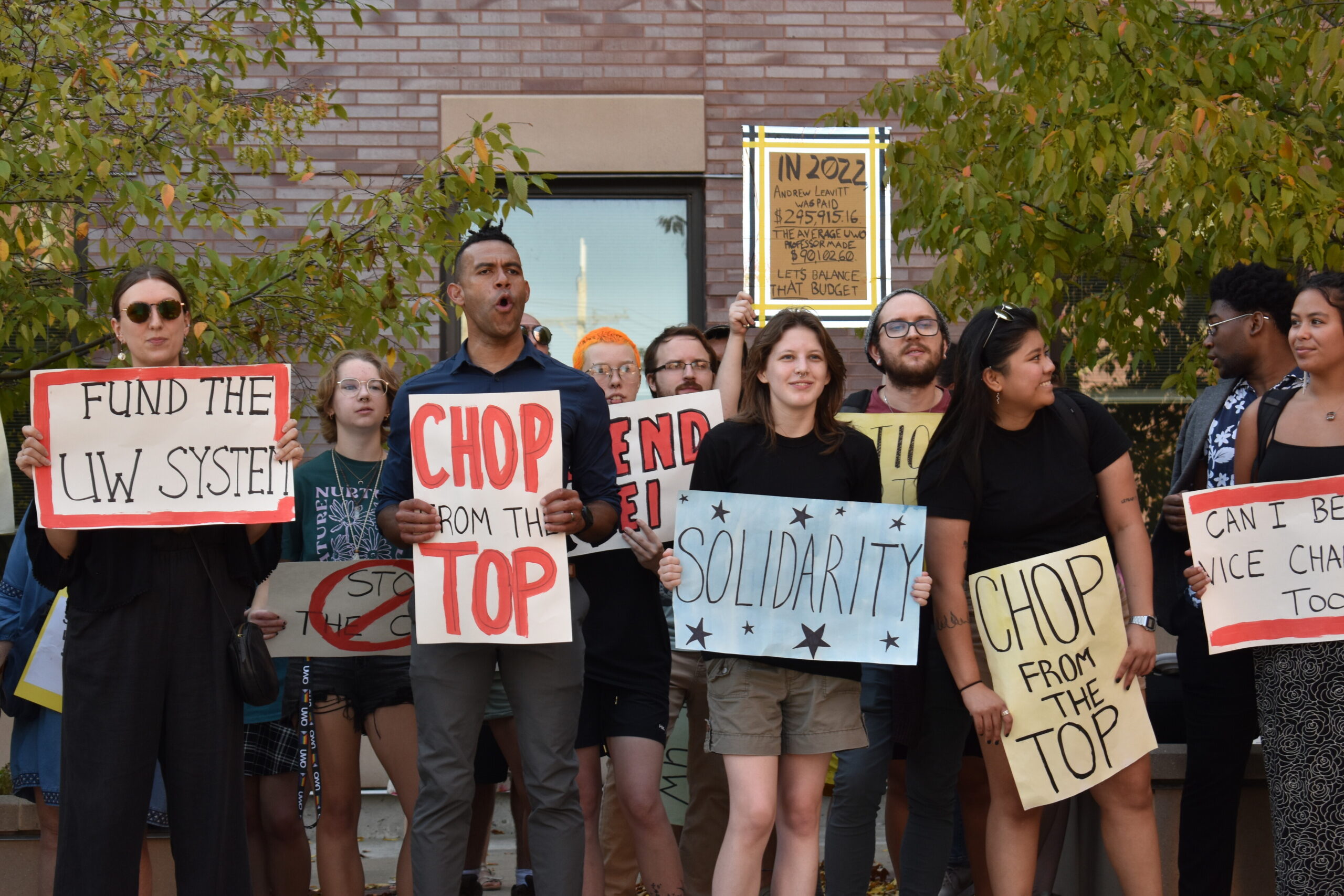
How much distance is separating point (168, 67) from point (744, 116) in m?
3.91

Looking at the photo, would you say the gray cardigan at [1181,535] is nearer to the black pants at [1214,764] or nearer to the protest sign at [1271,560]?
the black pants at [1214,764]

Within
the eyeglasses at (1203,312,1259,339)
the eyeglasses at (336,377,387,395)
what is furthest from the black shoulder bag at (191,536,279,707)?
the eyeglasses at (1203,312,1259,339)

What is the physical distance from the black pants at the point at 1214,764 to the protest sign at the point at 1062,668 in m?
0.55

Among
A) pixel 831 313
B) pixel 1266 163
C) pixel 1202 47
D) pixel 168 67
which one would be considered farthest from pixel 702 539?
pixel 1202 47

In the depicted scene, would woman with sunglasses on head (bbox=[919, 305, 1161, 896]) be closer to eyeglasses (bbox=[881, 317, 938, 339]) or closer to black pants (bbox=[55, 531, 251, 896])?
eyeglasses (bbox=[881, 317, 938, 339])

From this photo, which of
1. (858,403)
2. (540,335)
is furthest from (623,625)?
(540,335)

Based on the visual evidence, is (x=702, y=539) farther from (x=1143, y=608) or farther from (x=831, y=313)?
(x=831, y=313)

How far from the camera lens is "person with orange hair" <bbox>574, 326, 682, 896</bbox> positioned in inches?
173

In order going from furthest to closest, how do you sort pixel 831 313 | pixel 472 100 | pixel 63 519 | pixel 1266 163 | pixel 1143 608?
pixel 472 100 → pixel 831 313 → pixel 1266 163 → pixel 1143 608 → pixel 63 519

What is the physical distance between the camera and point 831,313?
566 cm

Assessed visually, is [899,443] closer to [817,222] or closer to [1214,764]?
[817,222]

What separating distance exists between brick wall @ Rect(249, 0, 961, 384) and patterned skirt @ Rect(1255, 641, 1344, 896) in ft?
14.4

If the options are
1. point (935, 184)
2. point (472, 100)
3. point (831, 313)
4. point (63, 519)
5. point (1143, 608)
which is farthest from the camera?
point (472, 100)

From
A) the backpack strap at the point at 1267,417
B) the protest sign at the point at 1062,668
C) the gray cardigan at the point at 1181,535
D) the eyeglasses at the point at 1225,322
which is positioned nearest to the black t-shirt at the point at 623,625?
the protest sign at the point at 1062,668
